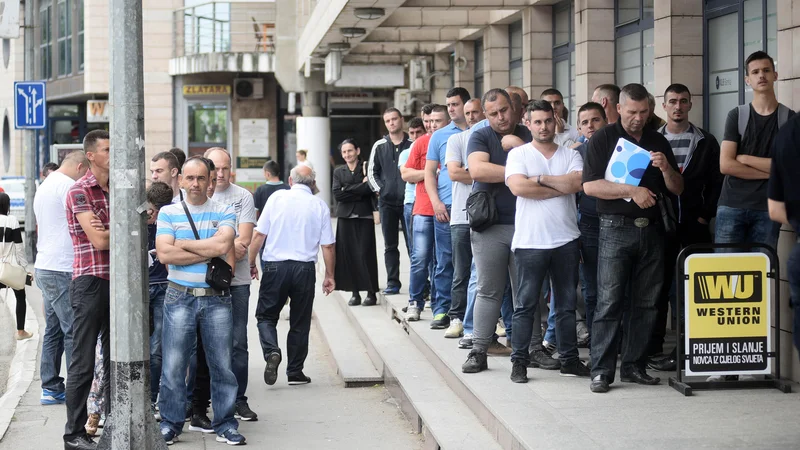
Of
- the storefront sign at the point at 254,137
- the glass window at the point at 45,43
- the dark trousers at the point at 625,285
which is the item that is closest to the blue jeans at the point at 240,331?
the dark trousers at the point at 625,285

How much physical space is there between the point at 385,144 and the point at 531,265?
5.18 metres

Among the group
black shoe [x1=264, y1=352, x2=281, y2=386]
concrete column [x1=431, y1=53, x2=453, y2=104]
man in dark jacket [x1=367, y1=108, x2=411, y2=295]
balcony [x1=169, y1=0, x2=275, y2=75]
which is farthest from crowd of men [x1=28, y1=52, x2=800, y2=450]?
balcony [x1=169, y1=0, x2=275, y2=75]

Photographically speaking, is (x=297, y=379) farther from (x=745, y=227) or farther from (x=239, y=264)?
(x=745, y=227)

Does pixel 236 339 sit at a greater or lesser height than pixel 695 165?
lesser

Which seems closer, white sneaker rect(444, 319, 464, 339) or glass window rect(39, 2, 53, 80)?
white sneaker rect(444, 319, 464, 339)

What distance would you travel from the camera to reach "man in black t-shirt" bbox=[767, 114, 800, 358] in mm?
5043

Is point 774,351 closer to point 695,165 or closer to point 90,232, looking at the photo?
point 695,165

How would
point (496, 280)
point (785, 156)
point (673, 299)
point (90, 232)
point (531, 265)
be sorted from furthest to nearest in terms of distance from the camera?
point (673, 299) < point (496, 280) < point (531, 265) < point (90, 232) < point (785, 156)

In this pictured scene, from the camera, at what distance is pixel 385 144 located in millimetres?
12766

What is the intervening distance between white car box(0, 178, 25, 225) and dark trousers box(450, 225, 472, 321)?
2161 centimetres

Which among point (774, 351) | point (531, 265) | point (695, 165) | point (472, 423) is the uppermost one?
point (695, 165)

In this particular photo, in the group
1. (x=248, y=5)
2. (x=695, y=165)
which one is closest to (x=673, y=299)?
(x=695, y=165)

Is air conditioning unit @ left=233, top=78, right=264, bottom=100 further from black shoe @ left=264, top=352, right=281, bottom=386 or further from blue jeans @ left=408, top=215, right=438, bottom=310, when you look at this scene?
black shoe @ left=264, top=352, right=281, bottom=386

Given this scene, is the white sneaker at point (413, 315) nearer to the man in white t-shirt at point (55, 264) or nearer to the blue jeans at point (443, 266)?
the blue jeans at point (443, 266)
